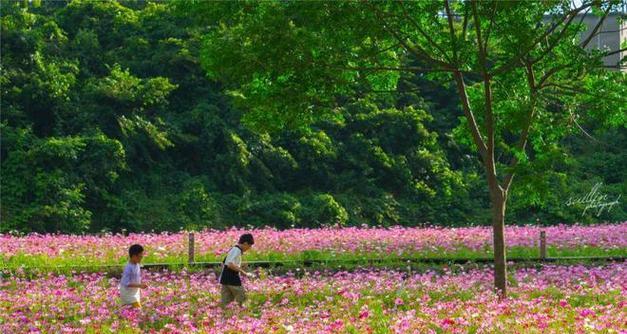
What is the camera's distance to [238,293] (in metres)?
11.4

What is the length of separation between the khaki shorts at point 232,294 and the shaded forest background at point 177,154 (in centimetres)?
1445

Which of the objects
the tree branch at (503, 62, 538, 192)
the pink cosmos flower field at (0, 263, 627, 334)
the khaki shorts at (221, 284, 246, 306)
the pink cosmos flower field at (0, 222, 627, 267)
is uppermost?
the tree branch at (503, 62, 538, 192)

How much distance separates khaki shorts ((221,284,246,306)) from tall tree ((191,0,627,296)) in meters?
3.55

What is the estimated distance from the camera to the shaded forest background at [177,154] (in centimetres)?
2616

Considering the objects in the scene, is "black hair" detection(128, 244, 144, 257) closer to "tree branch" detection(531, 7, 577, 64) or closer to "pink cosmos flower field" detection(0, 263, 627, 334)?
"pink cosmos flower field" detection(0, 263, 627, 334)

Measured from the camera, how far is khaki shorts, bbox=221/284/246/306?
449 inches

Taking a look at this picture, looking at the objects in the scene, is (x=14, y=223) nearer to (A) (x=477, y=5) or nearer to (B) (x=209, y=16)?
(B) (x=209, y=16)

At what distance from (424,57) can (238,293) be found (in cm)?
494

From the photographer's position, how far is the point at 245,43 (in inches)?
525

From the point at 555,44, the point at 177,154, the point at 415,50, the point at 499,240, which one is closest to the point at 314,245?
the point at 499,240

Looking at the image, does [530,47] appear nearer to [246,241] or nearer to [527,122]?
[527,122]

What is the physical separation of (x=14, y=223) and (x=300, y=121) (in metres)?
13.4

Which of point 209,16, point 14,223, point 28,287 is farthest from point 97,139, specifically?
point 209,16

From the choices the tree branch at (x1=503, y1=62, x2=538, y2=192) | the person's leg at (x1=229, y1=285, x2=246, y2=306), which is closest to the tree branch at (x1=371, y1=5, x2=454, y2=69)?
the tree branch at (x1=503, y1=62, x2=538, y2=192)
